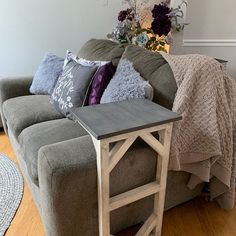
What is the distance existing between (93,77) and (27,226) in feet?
3.20

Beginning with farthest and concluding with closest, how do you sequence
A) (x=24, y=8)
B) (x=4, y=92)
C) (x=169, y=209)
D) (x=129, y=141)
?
1. (x=24, y=8)
2. (x=4, y=92)
3. (x=169, y=209)
4. (x=129, y=141)

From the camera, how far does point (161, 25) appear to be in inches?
79.7

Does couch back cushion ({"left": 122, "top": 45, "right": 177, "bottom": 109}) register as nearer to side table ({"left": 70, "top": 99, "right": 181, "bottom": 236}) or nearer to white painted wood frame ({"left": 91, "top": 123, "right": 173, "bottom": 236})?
side table ({"left": 70, "top": 99, "right": 181, "bottom": 236})

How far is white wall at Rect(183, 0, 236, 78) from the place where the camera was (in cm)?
270

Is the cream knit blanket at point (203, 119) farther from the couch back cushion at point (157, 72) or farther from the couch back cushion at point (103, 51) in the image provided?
the couch back cushion at point (103, 51)

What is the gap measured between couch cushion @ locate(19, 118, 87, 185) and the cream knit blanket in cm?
56

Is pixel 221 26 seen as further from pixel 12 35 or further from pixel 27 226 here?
pixel 27 226

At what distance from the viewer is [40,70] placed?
82.4 inches

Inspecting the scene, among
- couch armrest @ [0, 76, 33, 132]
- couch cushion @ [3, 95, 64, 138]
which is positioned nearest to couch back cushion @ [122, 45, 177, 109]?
couch cushion @ [3, 95, 64, 138]

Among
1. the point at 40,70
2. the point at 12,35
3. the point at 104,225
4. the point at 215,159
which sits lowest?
the point at 104,225

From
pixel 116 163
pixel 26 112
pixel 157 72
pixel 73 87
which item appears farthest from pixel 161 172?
pixel 26 112

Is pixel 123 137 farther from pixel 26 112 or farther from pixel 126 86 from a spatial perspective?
pixel 26 112

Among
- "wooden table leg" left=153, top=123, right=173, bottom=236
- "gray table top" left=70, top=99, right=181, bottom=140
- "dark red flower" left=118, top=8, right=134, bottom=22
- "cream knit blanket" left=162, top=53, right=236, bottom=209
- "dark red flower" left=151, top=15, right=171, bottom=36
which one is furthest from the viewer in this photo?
"dark red flower" left=118, top=8, right=134, bottom=22

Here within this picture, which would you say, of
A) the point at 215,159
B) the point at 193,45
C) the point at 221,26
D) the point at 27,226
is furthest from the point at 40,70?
the point at 221,26
